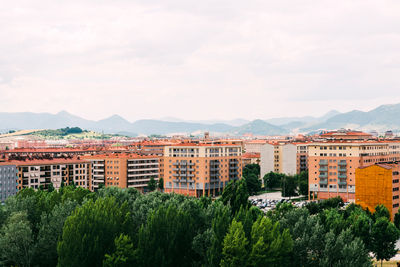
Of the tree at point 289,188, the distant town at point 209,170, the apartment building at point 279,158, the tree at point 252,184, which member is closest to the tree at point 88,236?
the distant town at point 209,170

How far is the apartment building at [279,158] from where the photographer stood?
409ft

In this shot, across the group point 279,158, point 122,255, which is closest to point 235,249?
point 122,255

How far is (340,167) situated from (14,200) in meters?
57.4

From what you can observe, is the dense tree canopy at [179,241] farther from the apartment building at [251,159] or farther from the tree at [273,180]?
the apartment building at [251,159]

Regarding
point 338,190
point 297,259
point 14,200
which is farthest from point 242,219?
point 338,190

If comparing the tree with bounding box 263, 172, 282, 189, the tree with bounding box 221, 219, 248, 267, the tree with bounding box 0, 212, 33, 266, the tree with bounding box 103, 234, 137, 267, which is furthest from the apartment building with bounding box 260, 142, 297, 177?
the tree with bounding box 103, 234, 137, 267

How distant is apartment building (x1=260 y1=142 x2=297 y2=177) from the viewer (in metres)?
125

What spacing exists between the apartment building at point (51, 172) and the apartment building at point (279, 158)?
48157mm

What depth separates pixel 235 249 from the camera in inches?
1442

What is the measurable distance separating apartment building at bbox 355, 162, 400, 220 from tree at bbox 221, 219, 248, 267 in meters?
39.6

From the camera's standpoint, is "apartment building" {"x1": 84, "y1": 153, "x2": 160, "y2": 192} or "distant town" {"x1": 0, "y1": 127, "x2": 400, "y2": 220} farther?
"apartment building" {"x1": 84, "y1": 153, "x2": 160, "y2": 192}

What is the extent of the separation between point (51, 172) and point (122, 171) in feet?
57.7

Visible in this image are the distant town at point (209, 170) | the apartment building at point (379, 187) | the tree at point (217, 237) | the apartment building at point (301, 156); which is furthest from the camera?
the apartment building at point (301, 156)

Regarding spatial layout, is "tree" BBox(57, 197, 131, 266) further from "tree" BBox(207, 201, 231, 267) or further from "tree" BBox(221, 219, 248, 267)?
"tree" BBox(221, 219, 248, 267)
